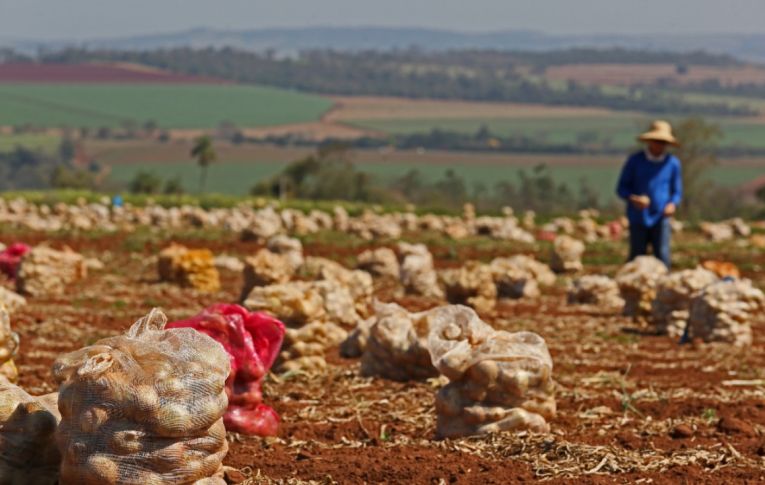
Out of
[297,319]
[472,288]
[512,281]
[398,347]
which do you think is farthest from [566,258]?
[398,347]

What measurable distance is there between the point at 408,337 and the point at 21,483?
3.63 m

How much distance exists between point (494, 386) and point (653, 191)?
802cm

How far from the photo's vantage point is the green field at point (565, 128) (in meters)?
163

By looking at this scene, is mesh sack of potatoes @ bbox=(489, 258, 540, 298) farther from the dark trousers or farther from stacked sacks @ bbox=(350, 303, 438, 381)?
stacked sacks @ bbox=(350, 303, 438, 381)

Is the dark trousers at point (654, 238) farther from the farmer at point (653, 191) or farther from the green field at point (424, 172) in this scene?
the green field at point (424, 172)

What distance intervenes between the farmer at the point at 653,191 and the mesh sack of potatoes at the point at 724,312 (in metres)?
3.27

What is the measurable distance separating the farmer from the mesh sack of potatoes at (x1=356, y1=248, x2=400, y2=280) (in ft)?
10.6

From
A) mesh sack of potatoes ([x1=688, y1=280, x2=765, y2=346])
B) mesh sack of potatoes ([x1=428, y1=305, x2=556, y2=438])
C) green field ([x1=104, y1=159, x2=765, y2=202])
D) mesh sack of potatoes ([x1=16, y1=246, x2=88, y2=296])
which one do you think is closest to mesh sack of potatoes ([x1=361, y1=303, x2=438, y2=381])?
mesh sack of potatoes ([x1=428, y1=305, x2=556, y2=438])

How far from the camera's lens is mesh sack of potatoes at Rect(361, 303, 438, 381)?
8.02 meters

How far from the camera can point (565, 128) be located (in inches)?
7259

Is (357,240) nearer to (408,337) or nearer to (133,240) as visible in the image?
(133,240)

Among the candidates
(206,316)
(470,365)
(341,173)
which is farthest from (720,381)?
(341,173)

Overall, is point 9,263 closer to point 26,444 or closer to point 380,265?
point 380,265

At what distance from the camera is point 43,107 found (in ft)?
655
